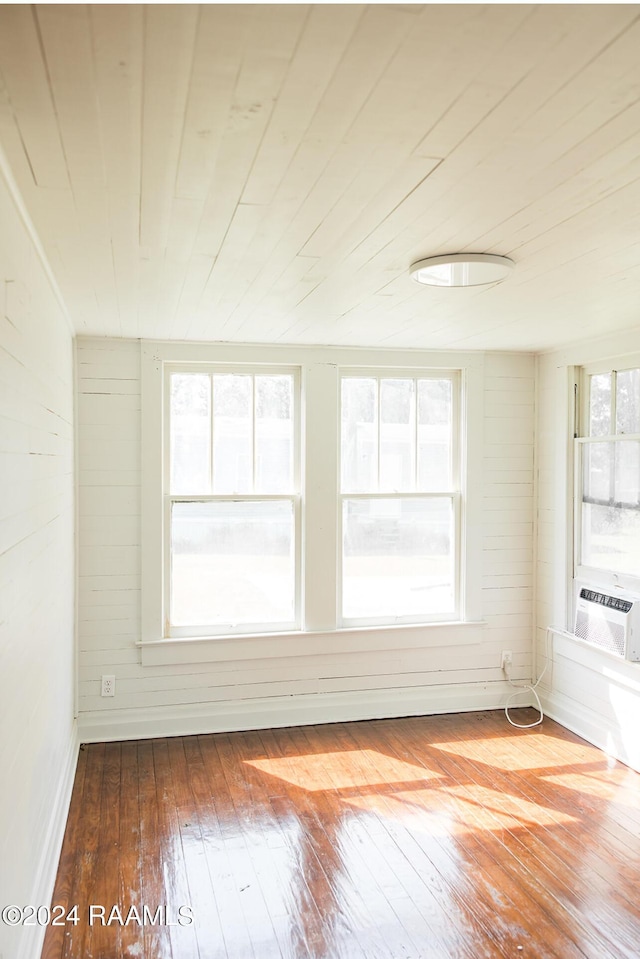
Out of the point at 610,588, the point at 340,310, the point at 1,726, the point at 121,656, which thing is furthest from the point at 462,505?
the point at 1,726

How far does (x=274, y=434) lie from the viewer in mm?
4660

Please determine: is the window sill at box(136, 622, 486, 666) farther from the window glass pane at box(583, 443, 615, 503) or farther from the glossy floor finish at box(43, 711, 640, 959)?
the window glass pane at box(583, 443, 615, 503)

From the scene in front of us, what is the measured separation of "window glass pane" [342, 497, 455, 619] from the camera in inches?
188

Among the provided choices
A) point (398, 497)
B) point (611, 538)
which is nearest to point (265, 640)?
point (398, 497)

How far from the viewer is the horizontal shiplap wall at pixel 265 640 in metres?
4.33

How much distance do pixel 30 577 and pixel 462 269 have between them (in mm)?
1784

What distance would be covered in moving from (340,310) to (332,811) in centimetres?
237

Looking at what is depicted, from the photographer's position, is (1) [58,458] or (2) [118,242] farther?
(1) [58,458]

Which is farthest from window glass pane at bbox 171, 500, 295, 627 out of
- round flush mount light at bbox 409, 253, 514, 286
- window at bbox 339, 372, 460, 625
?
round flush mount light at bbox 409, 253, 514, 286

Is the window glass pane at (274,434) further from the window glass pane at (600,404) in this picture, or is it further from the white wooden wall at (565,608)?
the window glass pane at (600,404)

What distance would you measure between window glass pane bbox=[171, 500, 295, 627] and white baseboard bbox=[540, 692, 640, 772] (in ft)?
5.87

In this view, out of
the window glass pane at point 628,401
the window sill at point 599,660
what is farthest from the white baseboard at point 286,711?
the window glass pane at point 628,401

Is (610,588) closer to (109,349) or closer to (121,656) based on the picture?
(121,656)

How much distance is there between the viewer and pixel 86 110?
58.9 inches
